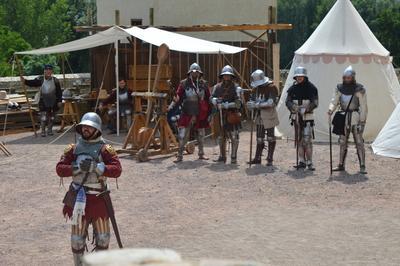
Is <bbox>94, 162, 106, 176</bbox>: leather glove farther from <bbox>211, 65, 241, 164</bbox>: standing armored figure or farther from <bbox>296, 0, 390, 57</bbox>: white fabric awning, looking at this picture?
<bbox>296, 0, 390, 57</bbox>: white fabric awning

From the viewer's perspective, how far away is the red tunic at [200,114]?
451 inches

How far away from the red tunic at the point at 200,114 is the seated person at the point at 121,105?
3.74m

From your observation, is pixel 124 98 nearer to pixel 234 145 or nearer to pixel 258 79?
pixel 234 145

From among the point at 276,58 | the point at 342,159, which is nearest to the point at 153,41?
the point at 276,58

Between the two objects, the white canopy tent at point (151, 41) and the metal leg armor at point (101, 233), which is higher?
the white canopy tent at point (151, 41)

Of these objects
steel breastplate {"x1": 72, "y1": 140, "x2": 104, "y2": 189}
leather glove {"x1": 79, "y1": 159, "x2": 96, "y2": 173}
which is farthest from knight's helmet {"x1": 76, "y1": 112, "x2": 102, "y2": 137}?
leather glove {"x1": 79, "y1": 159, "x2": 96, "y2": 173}

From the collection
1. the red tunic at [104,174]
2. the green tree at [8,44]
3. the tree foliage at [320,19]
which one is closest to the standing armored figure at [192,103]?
the red tunic at [104,174]

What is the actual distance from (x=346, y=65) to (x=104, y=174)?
32.0 feet

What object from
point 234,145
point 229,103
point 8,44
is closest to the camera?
point 229,103

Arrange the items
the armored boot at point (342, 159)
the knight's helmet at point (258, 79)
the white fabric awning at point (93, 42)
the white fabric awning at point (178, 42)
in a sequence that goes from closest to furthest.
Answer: the armored boot at point (342, 159) < the knight's helmet at point (258, 79) < the white fabric awning at point (178, 42) < the white fabric awning at point (93, 42)

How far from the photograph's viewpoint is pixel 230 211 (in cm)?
822

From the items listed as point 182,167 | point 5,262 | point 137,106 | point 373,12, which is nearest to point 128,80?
point 137,106

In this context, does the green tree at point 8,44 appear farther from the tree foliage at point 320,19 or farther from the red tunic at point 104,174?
the red tunic at point 104,174

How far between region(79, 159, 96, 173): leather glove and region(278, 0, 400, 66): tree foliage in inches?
1282
